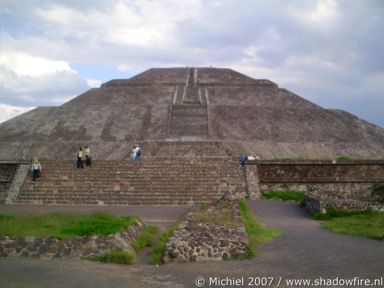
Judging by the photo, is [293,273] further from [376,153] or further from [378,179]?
[376,153]

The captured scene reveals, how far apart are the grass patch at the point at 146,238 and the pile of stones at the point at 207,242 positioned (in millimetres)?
586

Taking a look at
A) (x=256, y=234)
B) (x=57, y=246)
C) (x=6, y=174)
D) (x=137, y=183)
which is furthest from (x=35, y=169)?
(x=57, y=246)

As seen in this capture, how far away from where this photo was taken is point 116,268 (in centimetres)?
623

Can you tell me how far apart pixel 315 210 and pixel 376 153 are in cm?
1461

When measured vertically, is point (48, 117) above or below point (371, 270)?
above

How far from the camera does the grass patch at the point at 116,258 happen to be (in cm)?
657

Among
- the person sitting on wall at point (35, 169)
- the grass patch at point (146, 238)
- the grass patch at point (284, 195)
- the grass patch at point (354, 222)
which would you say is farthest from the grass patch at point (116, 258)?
the person sitting on wall at point (35, 169)

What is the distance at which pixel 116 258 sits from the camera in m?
6.59

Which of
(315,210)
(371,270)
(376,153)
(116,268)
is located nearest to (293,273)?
(371,270)

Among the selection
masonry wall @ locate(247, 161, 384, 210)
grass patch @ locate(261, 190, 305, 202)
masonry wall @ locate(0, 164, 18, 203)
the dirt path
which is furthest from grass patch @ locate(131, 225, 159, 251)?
masonry wall @ locate(0, 164, 18, 203)

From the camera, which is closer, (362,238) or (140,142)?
(362,238)

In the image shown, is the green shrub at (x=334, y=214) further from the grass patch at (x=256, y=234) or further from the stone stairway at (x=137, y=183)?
the stone stairway at (x=137, y=183)

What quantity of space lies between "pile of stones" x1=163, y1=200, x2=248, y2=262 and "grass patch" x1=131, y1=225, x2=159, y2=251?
0.59 m

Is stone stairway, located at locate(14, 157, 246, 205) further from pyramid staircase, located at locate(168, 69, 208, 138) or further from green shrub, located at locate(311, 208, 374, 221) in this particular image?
pyramid staircase, located at locate(168, 69, 208, 138)
